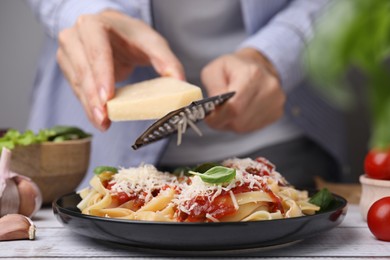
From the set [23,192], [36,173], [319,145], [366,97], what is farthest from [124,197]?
[319,145]

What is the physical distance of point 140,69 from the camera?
208 centimetres

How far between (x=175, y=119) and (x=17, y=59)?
256 centimetres

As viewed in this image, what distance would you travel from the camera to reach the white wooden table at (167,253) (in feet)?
3.38

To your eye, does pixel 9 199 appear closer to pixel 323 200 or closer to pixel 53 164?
pixel 53 164

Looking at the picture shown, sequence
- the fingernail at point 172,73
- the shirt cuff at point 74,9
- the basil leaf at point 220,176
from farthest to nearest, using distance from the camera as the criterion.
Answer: the shirt cuff at point 74,9, the fingernail at point 172,73, the basil leaf at point 220,176

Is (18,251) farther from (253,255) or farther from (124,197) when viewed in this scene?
(253,255)

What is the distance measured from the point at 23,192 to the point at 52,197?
11.4 inches

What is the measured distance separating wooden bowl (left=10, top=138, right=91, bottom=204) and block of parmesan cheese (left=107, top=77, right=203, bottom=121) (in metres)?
0.24

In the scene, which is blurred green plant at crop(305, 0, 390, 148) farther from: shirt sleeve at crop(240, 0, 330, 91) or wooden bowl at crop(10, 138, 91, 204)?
shirt sleeve at crop(240, 0, 330, 91)

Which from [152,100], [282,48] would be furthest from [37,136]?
[282,48]

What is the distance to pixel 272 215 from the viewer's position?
3.59 ft

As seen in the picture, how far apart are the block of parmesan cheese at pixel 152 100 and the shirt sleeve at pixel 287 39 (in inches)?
23.0

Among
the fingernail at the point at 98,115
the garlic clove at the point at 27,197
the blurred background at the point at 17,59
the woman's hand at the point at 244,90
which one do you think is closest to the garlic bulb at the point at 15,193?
the garlic clove at the point at 27,197

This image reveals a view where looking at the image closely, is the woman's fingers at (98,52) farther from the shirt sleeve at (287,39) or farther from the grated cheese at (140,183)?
the shirt sleeve at (287,39)
